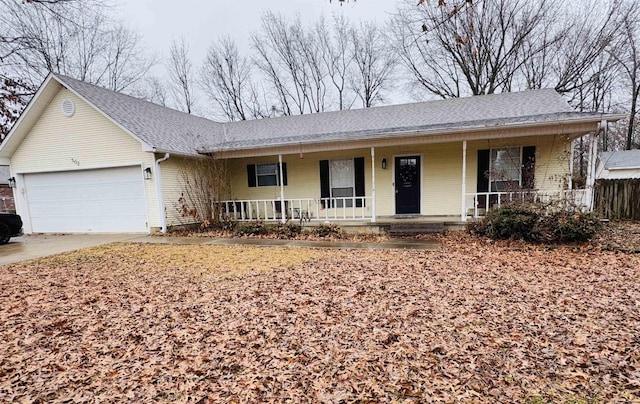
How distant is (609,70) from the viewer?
1836cm

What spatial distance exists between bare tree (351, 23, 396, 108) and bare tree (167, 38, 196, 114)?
14.4 meters

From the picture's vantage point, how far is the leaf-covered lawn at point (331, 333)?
2504 mm

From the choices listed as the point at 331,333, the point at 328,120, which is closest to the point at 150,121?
the point at 328,120

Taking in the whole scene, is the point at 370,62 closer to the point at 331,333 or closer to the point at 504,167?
the point at 504,167

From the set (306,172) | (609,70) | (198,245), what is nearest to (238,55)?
(306,172)

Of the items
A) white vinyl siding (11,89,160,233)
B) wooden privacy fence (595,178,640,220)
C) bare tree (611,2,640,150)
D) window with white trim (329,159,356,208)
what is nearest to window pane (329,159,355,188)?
window with white trim (329,159,356,208)

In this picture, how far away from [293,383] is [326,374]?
293 mm

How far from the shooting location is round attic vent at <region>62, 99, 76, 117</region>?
A: 10.5 metres

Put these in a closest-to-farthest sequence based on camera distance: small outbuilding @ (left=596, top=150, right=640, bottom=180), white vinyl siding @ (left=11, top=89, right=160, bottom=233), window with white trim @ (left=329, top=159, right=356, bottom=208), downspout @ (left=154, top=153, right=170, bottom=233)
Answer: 1. downspout @ (left=154, top=153, right=170, bottom=233)
2. white vinyl siding @ (left=11, top=89, right=160, bottom=233)
3. window with white trim @ (left=329, top=159, right=356, bottom=208)
4. small outbuilding @ (left=596, top=150, right=640, bottom=180)

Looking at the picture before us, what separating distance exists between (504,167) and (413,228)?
→ 3830 millimetres

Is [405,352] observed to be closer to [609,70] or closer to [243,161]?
[243,161]

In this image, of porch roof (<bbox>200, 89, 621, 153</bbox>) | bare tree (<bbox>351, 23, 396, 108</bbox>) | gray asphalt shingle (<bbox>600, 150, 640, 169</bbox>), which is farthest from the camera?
bare tree (<bbox>351, 23, 396, 108</bbox>)

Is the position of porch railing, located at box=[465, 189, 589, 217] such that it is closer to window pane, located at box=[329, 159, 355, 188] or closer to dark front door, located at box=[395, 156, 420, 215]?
dark front door, located at box=[395, 156, 420, 215]

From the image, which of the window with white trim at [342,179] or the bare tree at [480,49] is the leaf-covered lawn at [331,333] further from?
the bare tree at [480,49]
